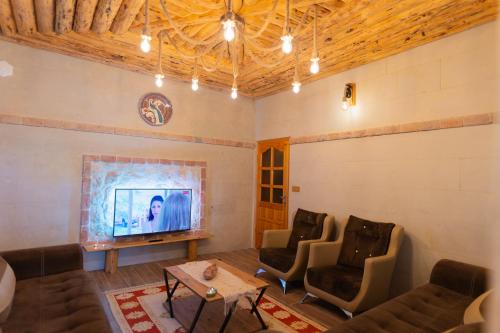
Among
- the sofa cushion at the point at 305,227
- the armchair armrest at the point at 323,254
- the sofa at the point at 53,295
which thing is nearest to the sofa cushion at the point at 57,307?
the sofa at the point at 53,295

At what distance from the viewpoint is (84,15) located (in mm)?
2908

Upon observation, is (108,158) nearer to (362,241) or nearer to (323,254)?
(323,254)

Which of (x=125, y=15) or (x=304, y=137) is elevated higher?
(x=125, y=15)

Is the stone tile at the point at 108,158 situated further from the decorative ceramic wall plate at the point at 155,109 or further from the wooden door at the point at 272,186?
the wooden door at the point at 272,186

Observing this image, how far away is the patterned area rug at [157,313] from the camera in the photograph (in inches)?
105

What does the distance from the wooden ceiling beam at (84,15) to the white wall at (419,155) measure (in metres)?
3.12

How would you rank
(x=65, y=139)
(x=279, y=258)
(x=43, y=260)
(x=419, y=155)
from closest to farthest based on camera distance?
(x=43, y=260), (x=419, y=155), (x=279, y=258), (x=65, y=139)

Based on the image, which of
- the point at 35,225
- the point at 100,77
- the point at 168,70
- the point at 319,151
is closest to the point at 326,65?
the point at 319,151

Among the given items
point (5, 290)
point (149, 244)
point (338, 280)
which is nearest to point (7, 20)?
point (5, 290)

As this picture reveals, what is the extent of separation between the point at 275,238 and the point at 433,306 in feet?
6.93

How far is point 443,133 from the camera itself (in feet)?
10.0

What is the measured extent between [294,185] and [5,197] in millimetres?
3915

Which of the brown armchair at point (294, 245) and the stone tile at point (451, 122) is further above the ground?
the stone tile at point (451, 122)

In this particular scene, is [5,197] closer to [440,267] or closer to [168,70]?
[168,70]
